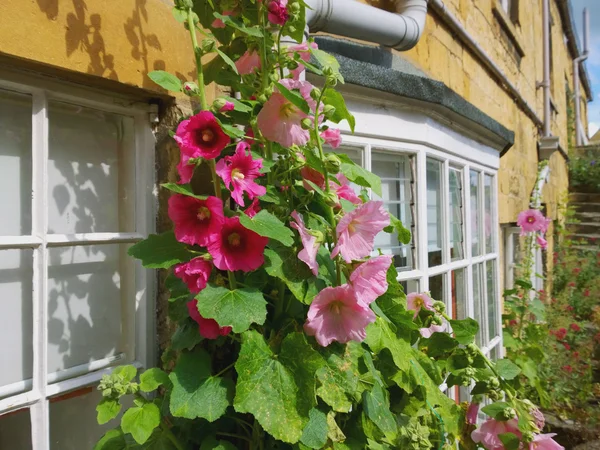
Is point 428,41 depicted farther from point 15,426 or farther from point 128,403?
point 15,426

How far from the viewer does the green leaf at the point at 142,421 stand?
3.17 feet

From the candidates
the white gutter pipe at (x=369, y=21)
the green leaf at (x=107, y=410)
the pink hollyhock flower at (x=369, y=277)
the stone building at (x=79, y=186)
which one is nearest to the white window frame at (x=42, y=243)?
the stone building at (x=79, y=186)

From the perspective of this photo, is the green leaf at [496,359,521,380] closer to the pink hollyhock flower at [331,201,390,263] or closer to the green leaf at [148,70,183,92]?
the pink hollyhock flower at [331,201,390,263]

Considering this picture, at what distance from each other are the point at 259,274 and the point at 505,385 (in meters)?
1.15

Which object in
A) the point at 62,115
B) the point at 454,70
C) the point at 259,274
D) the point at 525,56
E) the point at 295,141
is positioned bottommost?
the point at 259,274

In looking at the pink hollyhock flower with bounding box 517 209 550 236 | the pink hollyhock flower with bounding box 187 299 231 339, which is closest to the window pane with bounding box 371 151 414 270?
the pink hollyhock flower with bounding box 187 299 231 339

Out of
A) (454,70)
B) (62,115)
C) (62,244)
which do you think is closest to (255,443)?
(62,244)

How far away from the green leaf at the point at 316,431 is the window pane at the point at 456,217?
216cm

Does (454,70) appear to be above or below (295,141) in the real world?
above

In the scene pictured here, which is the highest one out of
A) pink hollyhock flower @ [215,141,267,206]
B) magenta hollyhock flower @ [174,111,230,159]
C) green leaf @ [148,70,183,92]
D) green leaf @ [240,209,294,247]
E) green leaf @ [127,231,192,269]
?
green leaf @ [148,70,183,92]

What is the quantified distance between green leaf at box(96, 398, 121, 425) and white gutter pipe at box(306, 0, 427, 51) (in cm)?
136

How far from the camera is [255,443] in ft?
3.69

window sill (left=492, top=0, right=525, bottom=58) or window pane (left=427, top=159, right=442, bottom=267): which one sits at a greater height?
window sill (left=492, top=0, right=525, bottom=58)

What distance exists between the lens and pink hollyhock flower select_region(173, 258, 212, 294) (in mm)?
998
